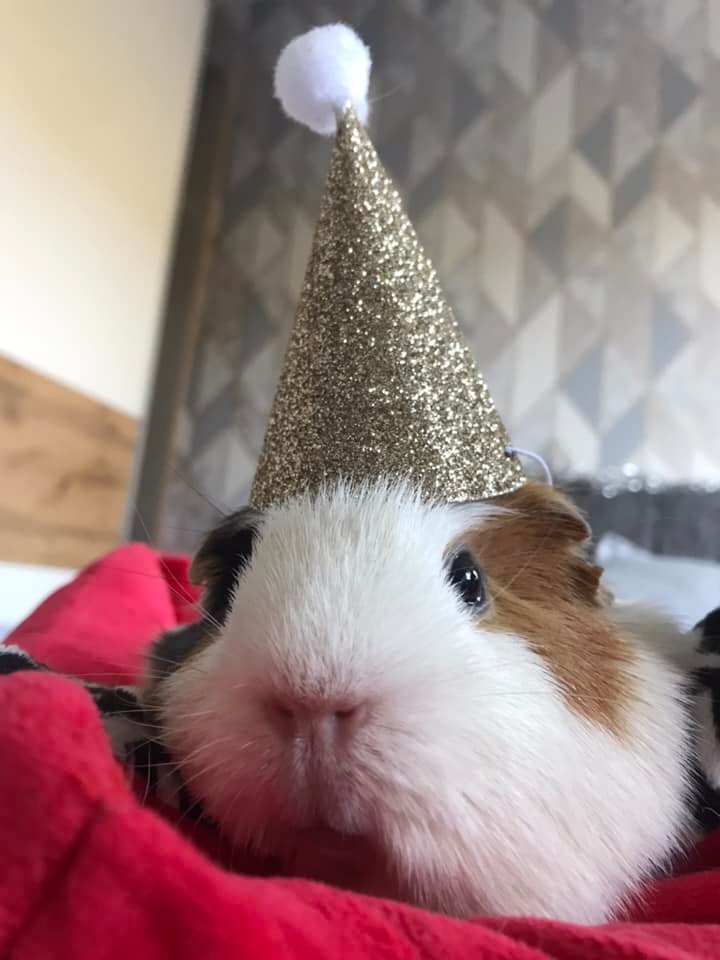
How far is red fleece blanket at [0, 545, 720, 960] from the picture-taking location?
10.6 inches

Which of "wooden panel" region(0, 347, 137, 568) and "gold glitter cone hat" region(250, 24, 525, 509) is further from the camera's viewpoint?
"wooden panel" region(0, 347, 137, 568)

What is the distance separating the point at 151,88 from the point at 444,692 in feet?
8.11

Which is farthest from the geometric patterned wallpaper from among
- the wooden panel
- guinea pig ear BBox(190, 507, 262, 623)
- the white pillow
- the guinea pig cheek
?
the guinea pig cheek

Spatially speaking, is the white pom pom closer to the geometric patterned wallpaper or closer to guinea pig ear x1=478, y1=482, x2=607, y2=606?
guinea pig ear x1=478, y1=482, x2=607, y2=606

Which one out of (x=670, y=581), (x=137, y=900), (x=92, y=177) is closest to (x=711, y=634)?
(x=137, y=900)

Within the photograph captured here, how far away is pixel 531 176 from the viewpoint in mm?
2623

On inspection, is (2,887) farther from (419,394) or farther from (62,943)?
(419,394)

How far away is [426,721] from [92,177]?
206 cm

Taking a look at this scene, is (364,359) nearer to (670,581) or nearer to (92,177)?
(670,581)

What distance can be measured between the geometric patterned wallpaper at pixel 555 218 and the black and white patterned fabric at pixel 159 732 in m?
1.79

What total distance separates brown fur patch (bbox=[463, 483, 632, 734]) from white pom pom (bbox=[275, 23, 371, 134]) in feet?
1.09

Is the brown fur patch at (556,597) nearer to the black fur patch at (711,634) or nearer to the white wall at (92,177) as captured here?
the black fur patch at (711,634)

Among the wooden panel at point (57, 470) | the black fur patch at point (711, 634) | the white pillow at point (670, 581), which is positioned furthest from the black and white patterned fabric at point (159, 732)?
the wooden panel at point (57, 470)

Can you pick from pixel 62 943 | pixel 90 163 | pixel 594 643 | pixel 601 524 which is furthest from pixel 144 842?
pixel 90 163
